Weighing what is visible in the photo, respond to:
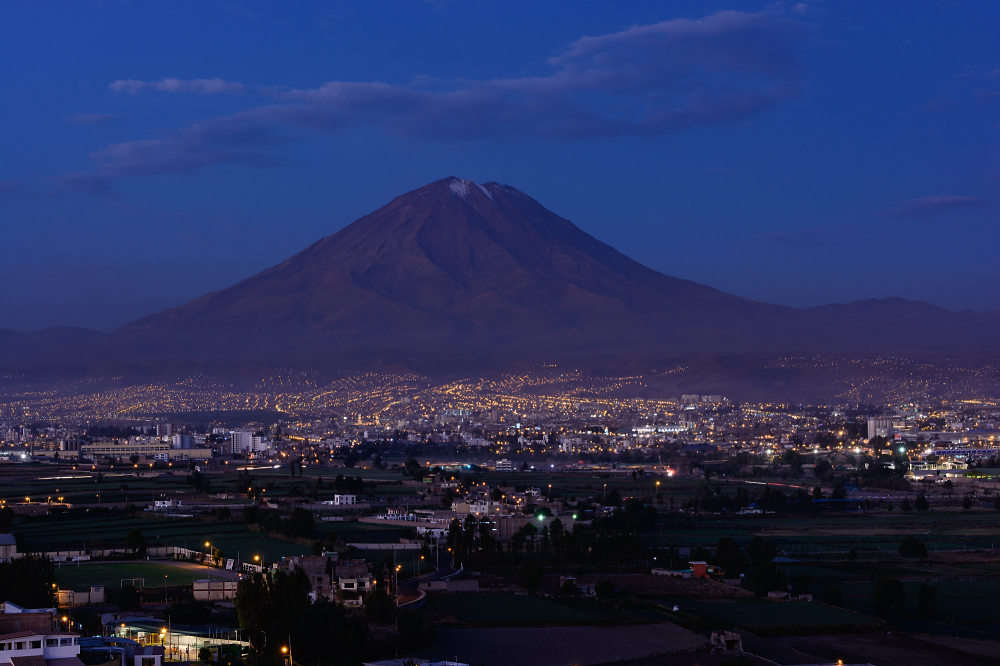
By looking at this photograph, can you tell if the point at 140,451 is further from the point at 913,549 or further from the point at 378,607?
the point at 378,607

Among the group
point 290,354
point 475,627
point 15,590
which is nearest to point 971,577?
point 475,627

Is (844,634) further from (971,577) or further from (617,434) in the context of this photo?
(617,434)

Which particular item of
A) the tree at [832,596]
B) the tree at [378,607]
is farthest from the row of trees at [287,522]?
the tree at [832,596]

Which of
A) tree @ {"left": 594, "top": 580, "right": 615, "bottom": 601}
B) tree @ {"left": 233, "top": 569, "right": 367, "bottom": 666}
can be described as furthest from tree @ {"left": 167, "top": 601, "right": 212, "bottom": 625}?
tree @ {"left": 594, "top": 580, "right": 615, "bottom": 601}

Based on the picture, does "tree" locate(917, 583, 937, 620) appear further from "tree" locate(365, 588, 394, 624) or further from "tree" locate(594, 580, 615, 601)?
"tree" locate(365, 588, 394, 624)

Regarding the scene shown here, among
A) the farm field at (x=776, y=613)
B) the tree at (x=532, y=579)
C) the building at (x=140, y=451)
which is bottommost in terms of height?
the farm field at (x=776, y=613)

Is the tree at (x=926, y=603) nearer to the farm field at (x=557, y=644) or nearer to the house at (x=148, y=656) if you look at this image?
the farm field at (x=557, y=644)

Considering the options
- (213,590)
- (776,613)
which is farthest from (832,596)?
(213,590)
